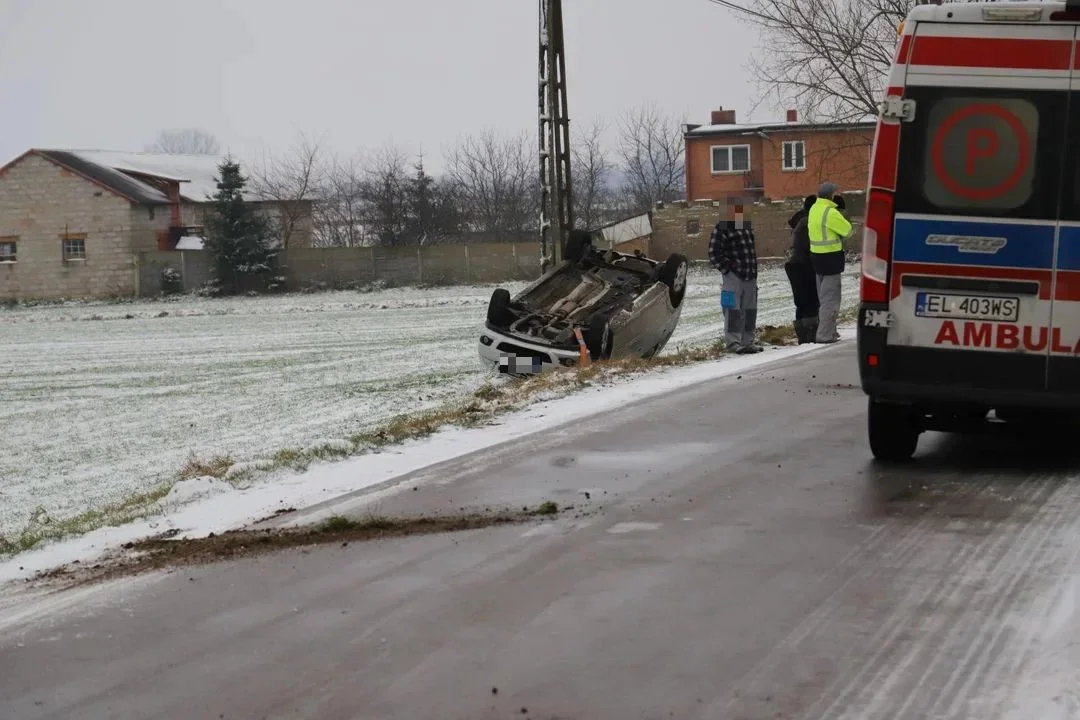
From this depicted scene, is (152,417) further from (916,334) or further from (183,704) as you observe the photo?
(183,704)

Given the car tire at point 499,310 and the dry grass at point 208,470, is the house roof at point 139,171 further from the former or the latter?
the dry grass at point 208,470

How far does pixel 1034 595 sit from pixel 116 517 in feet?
17.8

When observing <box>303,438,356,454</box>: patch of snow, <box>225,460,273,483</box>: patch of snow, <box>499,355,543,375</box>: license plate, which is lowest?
<box>499,355,543,375</box>: license plate

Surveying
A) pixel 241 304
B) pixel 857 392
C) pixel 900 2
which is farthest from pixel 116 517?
pixel 241 304

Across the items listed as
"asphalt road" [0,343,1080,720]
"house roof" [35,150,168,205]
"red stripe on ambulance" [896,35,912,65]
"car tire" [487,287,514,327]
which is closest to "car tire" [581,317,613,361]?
"car tire" [487,287,514,327]

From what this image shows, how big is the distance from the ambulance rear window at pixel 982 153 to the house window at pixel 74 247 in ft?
212

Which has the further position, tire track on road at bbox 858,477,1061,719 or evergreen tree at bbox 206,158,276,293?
evergreen tree at bbox 206,158,276,293

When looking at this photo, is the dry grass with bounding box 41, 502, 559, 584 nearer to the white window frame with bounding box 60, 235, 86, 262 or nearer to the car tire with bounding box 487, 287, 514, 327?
the car tire with bounding box 487, 287, 514, 327

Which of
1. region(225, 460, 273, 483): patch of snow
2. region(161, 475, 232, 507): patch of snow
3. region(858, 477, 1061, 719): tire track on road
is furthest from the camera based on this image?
region(225, 460, 273, 483): patch of snow

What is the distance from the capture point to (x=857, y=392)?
40.4 ft

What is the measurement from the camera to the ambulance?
26.2ft

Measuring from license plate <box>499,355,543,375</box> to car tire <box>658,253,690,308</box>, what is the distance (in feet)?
6.59

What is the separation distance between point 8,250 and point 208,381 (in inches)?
1945

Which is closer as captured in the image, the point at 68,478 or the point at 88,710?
the point at 88,710
